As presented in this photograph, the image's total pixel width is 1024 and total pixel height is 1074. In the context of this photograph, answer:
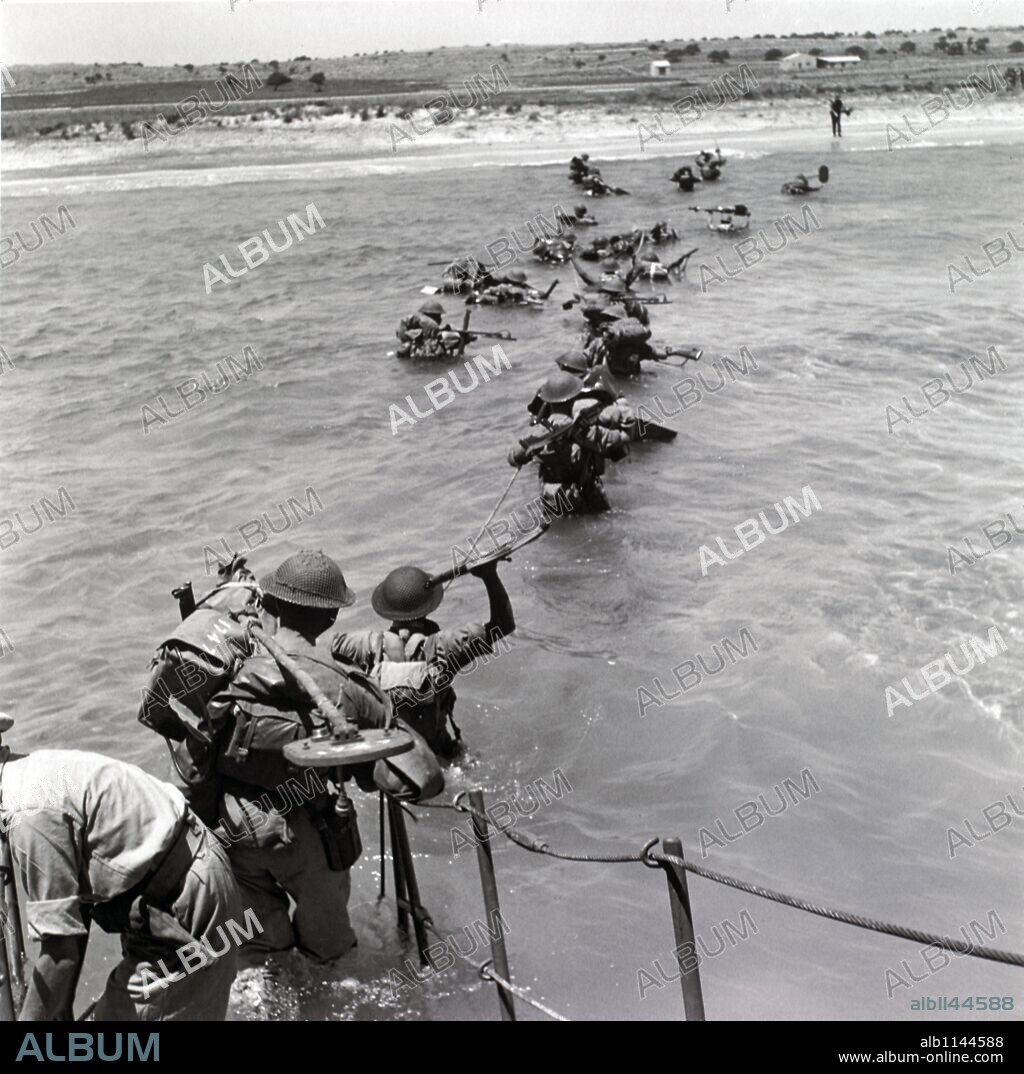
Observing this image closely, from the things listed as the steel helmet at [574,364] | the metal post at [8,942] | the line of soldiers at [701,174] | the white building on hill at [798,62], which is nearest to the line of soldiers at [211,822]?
the metal post at [8,942]

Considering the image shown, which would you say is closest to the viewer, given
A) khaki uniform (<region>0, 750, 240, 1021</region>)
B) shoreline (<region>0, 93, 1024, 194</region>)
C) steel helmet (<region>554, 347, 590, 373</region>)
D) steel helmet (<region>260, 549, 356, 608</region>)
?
khaki uniform (<region>0, 750, 240, 1021</region>)

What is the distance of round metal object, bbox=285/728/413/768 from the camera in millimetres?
3744

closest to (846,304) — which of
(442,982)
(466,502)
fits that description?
(466,502)

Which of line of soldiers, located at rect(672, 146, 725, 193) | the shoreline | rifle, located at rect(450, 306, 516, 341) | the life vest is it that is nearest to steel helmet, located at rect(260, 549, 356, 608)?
the life vest

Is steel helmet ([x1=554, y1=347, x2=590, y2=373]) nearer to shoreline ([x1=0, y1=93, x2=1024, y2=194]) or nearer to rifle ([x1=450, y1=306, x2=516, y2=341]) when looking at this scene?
rifle ([x1=450, y1=306, x2=516, y2=341])

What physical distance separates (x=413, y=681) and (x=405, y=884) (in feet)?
3.51

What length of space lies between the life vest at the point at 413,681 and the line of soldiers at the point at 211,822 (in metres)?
0.92

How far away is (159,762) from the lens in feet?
25.9

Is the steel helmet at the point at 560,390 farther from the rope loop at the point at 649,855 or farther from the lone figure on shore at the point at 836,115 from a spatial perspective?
the lone figure on shore at the point at 836,115

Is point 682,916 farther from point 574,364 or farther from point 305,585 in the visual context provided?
point 574,364

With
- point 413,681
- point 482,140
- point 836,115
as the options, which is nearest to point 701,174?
point 836,115

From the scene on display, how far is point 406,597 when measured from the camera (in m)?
6.47

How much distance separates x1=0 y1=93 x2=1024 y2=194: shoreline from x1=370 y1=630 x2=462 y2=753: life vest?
118 ft
